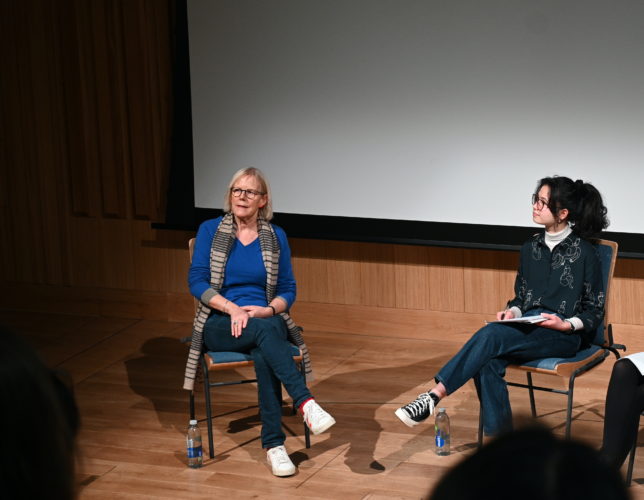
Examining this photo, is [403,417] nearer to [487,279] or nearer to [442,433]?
[442,433]

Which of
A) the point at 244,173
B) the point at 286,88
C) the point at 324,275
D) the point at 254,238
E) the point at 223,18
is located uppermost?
the point at 223,18

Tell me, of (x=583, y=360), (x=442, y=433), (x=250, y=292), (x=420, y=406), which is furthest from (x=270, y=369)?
(x=583, y=360)

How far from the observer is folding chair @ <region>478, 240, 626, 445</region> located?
3502 millimetres

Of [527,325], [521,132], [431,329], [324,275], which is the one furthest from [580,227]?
[324,275]

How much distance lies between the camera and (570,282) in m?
3.72

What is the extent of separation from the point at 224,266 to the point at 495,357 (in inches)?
45.5

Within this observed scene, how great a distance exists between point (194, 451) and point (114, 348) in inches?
69.2

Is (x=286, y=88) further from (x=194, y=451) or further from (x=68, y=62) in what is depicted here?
(x=194, y=451)

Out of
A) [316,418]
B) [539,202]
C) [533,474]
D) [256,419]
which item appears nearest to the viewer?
[533,474]

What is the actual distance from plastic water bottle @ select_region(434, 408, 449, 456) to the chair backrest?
0.67 meters

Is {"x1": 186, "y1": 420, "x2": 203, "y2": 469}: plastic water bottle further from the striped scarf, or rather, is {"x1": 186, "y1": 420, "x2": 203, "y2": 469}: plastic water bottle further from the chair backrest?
the chair backrest

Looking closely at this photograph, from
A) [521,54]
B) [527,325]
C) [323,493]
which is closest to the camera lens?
[323,493]

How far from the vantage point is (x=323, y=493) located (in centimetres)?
346

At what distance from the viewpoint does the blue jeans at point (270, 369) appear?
3.63m
